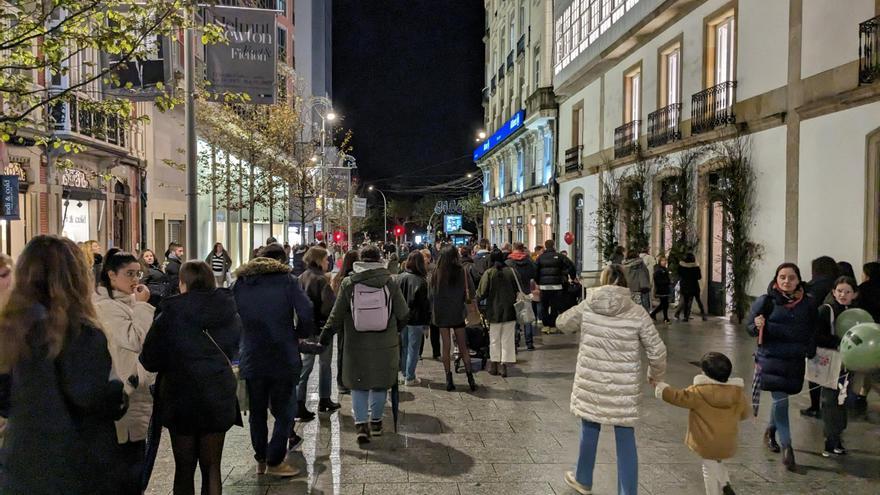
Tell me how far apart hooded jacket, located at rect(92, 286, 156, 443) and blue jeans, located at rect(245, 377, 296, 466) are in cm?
139

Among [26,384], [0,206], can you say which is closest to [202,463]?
[26,384]

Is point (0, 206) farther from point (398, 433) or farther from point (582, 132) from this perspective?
point (582, 132)

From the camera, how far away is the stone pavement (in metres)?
5.71

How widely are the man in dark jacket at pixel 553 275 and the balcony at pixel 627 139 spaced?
8676 millimetres

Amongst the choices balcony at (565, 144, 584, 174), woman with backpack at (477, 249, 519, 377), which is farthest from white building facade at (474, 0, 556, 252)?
woman with backpack at (477, 249, 519, 377)

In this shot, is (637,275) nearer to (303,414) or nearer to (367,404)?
(303,414)

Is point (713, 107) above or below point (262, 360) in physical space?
above

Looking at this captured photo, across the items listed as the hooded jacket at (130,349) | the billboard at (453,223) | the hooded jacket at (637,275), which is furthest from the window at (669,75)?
the billboard at (453,223)

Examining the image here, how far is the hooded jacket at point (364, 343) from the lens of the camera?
670cm

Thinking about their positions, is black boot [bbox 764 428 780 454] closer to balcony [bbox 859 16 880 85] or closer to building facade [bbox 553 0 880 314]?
building facade [bbox 553 0 880 314]

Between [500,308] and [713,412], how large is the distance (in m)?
5.36

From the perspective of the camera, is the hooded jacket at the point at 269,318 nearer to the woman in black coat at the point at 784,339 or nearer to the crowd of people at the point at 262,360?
the crowd of people at the point at 262,360

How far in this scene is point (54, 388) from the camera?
304 cm

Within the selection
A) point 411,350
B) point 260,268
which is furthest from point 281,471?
point 411,350
